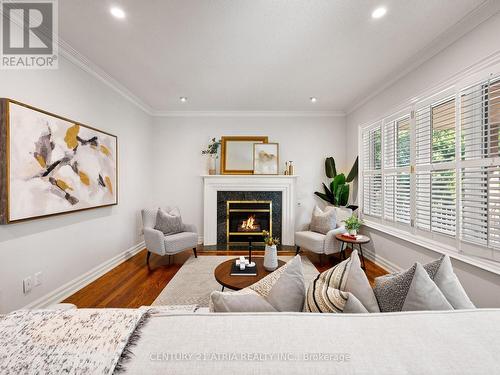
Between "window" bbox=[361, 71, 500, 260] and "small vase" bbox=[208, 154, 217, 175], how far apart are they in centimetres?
291

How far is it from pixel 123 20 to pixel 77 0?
0.32m

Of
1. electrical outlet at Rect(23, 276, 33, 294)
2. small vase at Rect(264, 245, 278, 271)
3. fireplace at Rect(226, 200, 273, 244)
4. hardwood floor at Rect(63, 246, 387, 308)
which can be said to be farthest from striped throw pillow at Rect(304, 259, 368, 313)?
fireplace at Rect(226, 200, 273, 244)

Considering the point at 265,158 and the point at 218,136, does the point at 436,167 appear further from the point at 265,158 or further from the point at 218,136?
the point at 218,136

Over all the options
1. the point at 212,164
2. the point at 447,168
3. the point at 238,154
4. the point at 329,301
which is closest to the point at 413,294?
the point at 329,301

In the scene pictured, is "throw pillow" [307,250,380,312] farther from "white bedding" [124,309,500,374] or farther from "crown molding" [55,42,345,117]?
"crown molding" [55,42,345,117]

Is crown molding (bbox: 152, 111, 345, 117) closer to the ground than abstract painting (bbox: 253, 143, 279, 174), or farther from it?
farther from it

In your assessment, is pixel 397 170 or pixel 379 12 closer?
pixel 379 12

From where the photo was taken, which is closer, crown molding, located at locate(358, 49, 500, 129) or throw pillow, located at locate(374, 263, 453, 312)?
throw pillow, located at locate(374, 263, 453, 312)

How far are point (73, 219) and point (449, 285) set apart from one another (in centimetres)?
325

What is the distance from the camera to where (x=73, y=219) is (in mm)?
2521

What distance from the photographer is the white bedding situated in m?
0.61

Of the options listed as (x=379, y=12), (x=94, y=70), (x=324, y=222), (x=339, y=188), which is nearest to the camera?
(x=379, y=12)

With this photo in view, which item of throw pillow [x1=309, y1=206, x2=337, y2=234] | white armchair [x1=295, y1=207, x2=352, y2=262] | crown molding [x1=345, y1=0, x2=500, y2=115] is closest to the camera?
crown molding [x1=345, y1=0, x2=500, y2=115]

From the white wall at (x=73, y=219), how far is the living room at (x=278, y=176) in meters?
0.02
